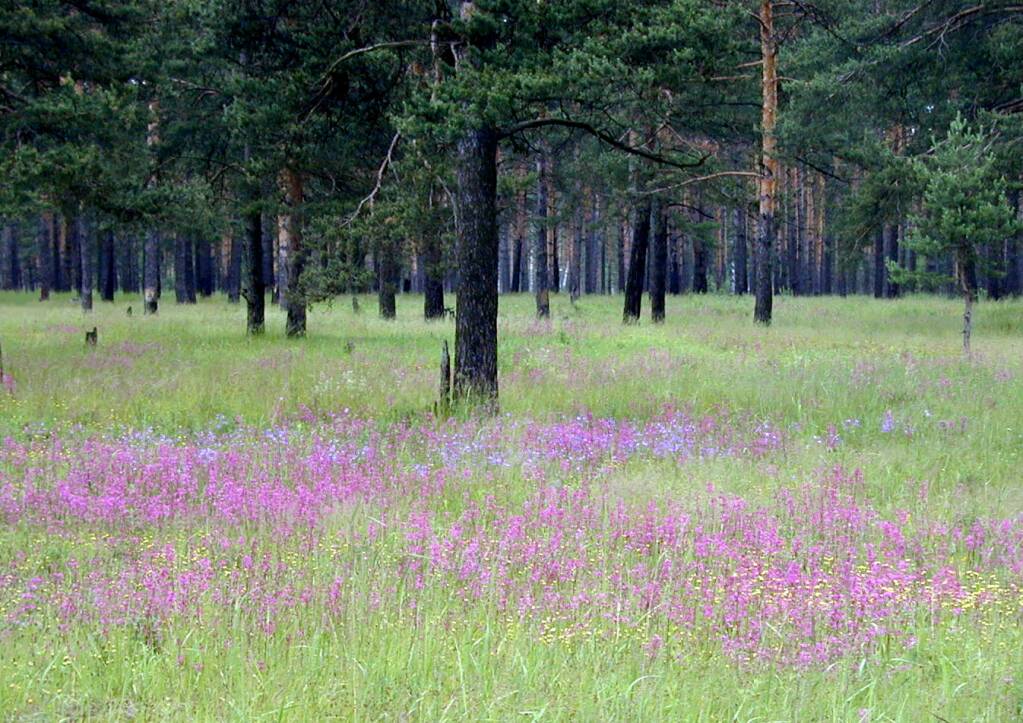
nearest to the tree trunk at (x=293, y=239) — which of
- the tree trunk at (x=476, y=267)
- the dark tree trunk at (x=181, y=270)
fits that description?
the tree trunk at (x=476, y=267)

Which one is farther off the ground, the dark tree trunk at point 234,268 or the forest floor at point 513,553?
the dark tree trunk at point 234,268

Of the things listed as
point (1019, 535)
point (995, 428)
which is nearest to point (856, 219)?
point (995, 428)

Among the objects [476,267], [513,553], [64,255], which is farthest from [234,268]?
[513,553]

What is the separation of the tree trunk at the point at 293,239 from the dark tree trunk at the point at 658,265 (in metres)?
11.2

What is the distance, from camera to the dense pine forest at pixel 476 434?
3.98 meters

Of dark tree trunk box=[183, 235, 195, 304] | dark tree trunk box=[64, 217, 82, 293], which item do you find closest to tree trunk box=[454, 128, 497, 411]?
dark tree trunk box=[183, 235, 195, 304]

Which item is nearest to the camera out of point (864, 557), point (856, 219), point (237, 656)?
point (237, 656)

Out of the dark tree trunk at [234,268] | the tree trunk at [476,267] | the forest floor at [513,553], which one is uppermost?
the dark tree trunk at [234,268]

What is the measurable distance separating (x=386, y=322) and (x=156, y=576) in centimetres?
2151

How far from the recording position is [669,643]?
4.23 metres

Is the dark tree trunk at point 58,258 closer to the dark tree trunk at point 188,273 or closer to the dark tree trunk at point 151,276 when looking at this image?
the dark tree trunk at point 188,273

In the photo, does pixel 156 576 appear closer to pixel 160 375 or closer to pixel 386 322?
pixel 160 375

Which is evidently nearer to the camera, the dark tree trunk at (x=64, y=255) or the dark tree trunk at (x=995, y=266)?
the dark tree trunk at (x=995, y=266)

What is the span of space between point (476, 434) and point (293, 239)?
41.9ft
